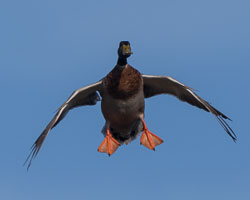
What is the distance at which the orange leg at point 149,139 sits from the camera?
14.2 meters

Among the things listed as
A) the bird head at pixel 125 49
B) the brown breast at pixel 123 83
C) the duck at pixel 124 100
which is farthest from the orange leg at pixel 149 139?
the bird head at pixel 125 49

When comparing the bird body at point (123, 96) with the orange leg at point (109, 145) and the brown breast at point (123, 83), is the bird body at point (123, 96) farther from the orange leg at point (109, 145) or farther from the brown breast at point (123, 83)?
the orange leg at point (109, 145)

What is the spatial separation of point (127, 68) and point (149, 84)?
145cm

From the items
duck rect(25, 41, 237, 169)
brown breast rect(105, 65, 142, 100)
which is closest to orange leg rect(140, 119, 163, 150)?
duck rect(25, 41, 237, 169)

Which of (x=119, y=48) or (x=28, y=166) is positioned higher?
(x=119, y=48)

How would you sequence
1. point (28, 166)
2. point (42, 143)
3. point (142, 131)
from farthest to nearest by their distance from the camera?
point (142, 131), point (42, 143), point (28, 166)

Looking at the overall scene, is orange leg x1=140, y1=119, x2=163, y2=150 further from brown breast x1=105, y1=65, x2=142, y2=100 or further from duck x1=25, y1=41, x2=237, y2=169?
brown breast x1=105, y1=65, x2=142, y2=100

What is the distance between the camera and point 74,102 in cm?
1510

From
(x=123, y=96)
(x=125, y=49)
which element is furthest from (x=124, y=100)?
(x=125, y=49)

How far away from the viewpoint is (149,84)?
15062 mm

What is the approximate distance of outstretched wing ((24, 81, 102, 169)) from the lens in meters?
13.3

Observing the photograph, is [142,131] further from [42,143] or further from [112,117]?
[42,143]

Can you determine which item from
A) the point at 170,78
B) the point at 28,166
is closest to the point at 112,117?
the point at 170,78

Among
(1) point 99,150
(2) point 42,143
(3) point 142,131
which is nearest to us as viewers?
(2) point 42,143
